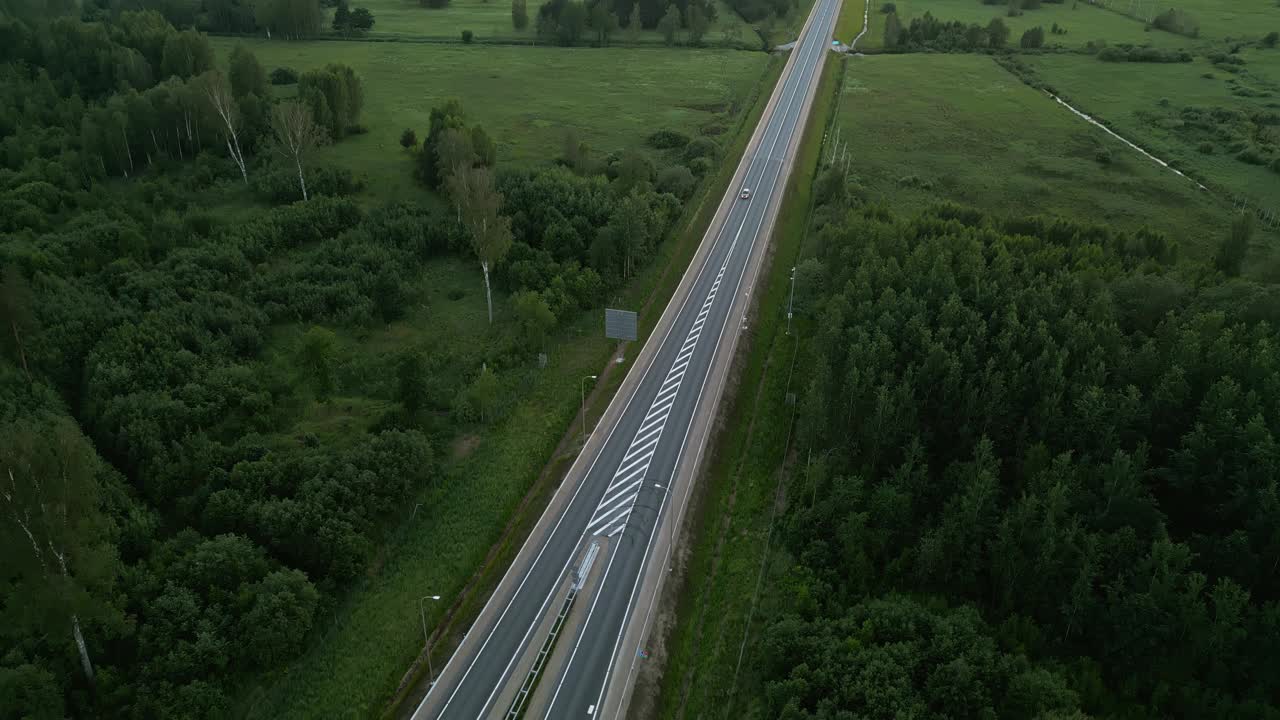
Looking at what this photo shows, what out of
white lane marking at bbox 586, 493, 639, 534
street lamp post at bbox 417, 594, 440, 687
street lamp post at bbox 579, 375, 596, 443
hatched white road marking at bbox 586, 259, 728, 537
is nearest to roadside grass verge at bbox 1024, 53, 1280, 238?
hatched white road marking at bbox 586, 259, 728, 537

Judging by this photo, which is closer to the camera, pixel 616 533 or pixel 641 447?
pixel 616 533

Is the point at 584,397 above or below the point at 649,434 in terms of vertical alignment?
above

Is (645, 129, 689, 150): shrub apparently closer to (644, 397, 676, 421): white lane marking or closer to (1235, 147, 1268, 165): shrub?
(644, 397, 676, 421): white lane marking

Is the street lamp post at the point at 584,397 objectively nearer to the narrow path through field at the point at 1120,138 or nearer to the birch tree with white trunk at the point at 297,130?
the birch tree with white trunk at the point at 297,130

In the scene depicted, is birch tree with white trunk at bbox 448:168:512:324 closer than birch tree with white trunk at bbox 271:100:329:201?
Yes

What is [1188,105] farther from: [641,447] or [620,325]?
[641,447]

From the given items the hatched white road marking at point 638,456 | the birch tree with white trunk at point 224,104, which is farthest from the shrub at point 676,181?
the birch tree with white trunk at point 224,104

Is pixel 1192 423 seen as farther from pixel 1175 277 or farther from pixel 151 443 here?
pixel 151 443

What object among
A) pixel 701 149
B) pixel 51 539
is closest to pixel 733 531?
pixel 51 539
